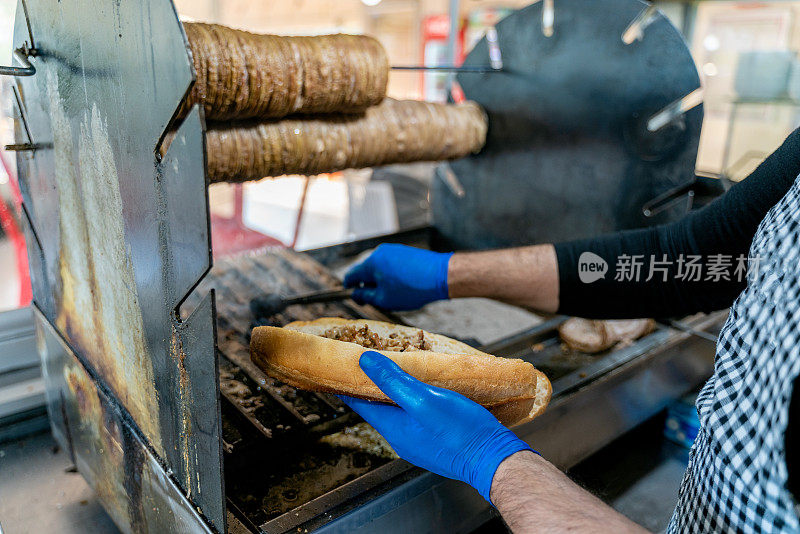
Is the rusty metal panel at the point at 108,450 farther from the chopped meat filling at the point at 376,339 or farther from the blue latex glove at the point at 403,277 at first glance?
the blue latex glove at the point at 403,277

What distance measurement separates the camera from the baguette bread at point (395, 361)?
3.72 feet

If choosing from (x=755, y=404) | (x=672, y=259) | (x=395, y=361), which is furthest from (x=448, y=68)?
(x=755, y=404)

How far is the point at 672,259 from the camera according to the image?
155 cm

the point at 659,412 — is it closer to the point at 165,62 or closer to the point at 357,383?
the point at 357,383

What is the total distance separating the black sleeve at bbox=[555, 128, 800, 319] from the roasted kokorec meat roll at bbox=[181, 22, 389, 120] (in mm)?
838

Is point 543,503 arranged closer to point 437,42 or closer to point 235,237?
point 235,237

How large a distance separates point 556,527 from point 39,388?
153cm

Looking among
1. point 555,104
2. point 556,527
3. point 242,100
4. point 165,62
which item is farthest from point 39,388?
point 555,104

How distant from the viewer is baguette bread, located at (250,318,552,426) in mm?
1133

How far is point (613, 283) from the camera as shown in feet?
5.33

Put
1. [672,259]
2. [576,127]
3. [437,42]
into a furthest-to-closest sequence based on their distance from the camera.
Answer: [437,42] < [576,127] < [672,259]

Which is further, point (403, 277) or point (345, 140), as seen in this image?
point (345, 140)

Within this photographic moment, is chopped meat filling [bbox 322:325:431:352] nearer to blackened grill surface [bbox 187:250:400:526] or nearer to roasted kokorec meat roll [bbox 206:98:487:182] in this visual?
blackened grill surface [bbox 187:250:400:526]

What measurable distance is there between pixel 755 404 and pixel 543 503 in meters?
0.36
